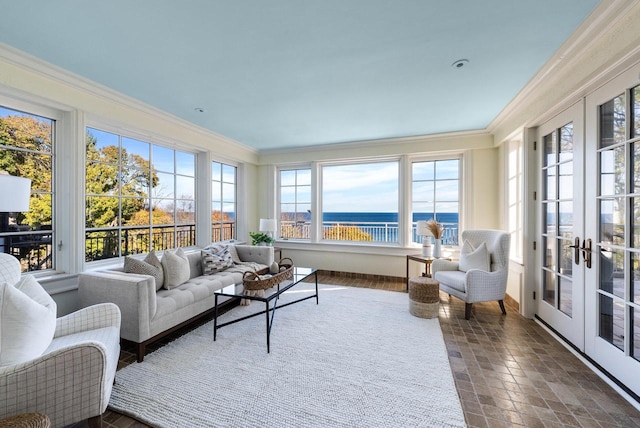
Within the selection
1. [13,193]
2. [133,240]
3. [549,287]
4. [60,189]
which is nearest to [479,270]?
[549,287]

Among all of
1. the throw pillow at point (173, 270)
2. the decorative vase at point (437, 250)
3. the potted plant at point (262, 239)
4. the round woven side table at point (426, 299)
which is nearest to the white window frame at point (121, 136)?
the throw pillow at point (173, 270)

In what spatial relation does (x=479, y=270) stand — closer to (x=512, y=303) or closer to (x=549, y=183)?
(x=512, y=303)

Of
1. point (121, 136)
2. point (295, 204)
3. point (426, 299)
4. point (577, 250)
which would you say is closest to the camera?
point (577, 250)

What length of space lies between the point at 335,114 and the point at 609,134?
101 inches

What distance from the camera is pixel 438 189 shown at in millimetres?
4582

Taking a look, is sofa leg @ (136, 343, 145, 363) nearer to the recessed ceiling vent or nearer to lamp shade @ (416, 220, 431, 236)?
the recessed ceiling vent

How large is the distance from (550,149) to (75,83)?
4862mm

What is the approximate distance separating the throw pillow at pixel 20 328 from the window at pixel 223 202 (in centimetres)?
319

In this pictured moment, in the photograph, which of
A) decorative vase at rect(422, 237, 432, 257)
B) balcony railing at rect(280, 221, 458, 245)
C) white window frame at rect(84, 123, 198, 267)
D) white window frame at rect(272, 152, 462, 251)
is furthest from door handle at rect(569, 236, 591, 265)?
white window frame at rect(84, 123, 198, 267)

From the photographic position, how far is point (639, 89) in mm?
1736

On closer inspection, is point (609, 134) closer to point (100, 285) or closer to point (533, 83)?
point (533, 83)

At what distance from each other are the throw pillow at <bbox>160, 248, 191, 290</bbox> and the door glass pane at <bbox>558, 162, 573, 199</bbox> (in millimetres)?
3990

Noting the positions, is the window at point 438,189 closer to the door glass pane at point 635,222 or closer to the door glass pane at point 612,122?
the door glass pane at point 612,122

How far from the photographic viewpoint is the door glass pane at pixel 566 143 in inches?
97.4
